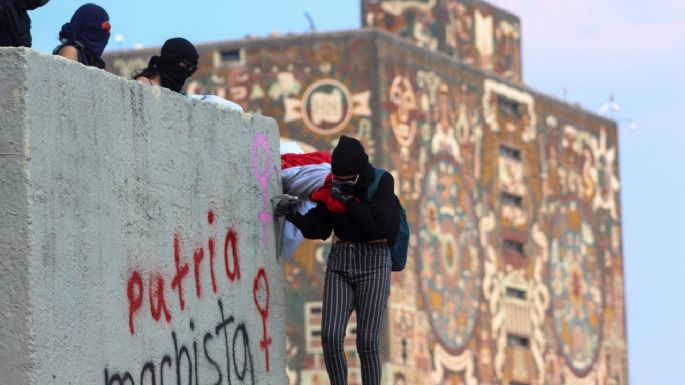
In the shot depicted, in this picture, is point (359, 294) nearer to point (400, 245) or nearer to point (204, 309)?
point (400, 245)

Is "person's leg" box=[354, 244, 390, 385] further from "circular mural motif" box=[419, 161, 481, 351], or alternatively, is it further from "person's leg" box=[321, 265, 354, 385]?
"circular mural motif" box=[419, 161, 481, 351]

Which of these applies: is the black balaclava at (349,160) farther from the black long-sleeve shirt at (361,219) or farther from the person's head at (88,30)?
the person's head at (88,30)

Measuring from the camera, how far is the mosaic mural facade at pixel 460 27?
54.8m

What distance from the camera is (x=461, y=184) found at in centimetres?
5544

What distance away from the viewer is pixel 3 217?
955 centimetres

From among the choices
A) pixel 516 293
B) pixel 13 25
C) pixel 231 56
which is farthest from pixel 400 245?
pixel 516 293

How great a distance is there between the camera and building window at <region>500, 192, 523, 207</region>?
189ft

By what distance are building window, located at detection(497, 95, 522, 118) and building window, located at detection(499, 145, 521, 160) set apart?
91 cm

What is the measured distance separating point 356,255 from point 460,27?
148 ft

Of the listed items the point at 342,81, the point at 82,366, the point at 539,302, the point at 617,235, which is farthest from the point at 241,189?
the point at 617,235

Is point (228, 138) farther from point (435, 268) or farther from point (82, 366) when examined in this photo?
point (435, 268)

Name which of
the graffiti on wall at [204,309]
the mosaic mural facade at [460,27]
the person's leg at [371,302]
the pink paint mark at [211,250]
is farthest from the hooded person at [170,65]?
the mosaic mural facade at [460,27]

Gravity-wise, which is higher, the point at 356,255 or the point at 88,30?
the point at 88,30

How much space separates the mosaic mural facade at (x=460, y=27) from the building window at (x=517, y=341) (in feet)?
23.4
